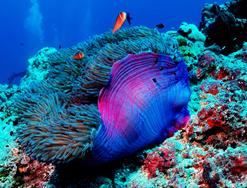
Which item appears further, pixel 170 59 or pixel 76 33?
pixel 76 33

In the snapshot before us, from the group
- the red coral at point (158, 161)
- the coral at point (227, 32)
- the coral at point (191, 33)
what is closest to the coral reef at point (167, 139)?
the red coral at point (158, 161)

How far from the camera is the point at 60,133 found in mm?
2480

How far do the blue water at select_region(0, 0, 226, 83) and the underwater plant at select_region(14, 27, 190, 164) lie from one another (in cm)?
7654

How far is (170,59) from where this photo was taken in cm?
307

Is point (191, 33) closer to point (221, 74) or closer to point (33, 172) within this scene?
point (221, 74)

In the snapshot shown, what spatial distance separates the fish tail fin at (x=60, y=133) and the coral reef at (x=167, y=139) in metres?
0.02

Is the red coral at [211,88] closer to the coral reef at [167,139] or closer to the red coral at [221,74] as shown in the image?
the coral reef at [167,139]

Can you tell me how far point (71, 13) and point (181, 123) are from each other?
117m

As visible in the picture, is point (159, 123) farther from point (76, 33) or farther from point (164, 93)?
point (76, 33)

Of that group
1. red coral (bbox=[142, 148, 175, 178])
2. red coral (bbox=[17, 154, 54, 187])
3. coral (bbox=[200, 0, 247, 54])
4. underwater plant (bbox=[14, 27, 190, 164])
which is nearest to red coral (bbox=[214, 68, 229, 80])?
underwater plant (bbox=[14, 27, 190, 164])

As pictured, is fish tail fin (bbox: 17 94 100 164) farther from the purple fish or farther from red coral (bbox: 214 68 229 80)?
red coral (bbox: 214 68 229 80)

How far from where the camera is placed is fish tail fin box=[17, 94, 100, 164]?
2.37 metres

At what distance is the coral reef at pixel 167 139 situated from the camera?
2.43m

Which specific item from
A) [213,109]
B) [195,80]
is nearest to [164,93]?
[213,109]
